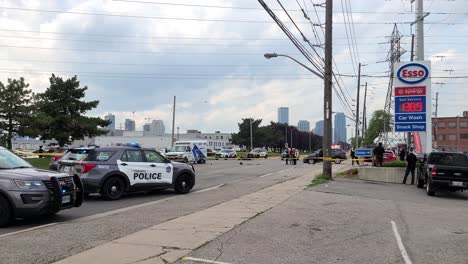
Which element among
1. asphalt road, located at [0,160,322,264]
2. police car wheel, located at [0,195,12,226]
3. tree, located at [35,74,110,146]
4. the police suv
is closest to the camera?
asphalt road, located at [0,160,322,264]

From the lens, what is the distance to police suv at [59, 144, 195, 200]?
14430 millimetres

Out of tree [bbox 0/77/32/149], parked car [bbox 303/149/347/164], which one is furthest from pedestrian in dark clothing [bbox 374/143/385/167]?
tree [bbox 0/77/32/149]

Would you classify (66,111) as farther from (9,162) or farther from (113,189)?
(9,162)

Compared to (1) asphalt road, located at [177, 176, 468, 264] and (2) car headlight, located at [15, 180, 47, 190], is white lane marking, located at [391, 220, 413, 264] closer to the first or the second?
(1) asphalt road, located at [177, 176, 468, 264]

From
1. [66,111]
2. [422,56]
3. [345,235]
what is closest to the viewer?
[345,235]

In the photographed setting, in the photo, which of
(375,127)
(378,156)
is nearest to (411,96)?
(378,156)

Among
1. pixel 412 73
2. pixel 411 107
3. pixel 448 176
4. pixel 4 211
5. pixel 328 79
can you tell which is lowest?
pixel 4 211

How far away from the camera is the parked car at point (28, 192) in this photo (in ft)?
31.2

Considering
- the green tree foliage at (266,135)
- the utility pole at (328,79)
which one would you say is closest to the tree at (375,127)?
the green tree foliage at (266,135)

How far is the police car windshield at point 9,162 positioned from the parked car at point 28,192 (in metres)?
0.02

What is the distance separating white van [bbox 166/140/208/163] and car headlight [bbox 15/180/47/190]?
1317 inches

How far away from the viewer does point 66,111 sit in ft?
197

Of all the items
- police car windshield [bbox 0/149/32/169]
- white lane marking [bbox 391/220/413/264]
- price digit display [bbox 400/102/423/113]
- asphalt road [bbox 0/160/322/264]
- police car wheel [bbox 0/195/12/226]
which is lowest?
white lane marking [bbox 391/220/413/264]

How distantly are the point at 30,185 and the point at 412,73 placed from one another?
74.2ft
